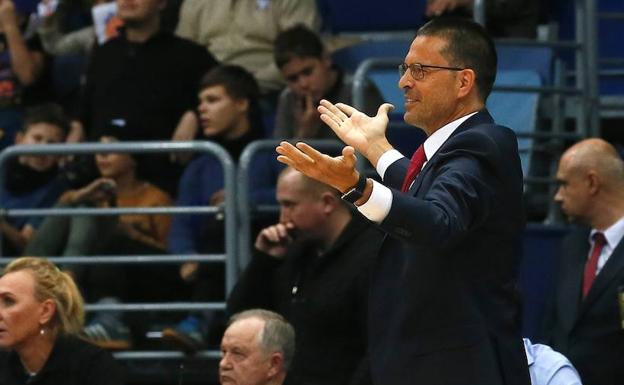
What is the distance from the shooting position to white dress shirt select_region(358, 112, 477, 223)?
4.23 metres

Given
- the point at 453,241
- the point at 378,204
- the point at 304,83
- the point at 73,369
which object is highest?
the point at 304,83

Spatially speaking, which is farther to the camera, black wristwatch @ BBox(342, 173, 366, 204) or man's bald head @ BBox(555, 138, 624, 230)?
man's bald head @ BBox(555, 138, 624, 230)

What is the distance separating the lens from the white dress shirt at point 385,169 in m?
4.23

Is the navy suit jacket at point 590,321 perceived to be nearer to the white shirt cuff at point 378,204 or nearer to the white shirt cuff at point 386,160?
the white shirt cuff at point 386,160

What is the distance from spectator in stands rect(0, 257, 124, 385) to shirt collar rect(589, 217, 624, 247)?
2.35 meters

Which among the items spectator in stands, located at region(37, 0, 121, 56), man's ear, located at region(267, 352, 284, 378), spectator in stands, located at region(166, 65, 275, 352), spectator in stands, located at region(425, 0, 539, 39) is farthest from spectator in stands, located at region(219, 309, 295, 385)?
spectator in stands, located at region(37, 0, 121, 56)

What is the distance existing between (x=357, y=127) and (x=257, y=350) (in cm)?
194

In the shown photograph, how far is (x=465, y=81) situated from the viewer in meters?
4.64

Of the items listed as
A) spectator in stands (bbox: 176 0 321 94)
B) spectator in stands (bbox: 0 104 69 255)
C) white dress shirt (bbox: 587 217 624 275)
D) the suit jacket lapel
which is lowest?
the suit jacket lapel

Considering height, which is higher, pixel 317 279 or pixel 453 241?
pixel 453 241

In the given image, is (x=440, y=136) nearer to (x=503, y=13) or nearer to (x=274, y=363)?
(x=274, y=363)

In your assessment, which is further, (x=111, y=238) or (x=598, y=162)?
(x=111, y=238)

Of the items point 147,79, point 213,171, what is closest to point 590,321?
point 213,171

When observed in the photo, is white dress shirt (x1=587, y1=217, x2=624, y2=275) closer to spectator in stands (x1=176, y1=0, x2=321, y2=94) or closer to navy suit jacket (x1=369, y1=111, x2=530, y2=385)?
navy suit jacket (x1=369, y1=111, x2=530, y2=385)
